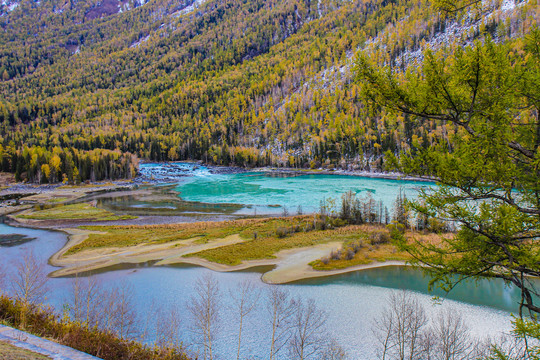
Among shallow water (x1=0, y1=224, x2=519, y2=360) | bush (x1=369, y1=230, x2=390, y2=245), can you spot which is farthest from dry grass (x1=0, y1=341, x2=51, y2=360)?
bush (x1=369, y1=230, x2=390, y2=245)

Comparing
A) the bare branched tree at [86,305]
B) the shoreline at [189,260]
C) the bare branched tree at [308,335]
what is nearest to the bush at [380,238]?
the shoreline at [189,260]

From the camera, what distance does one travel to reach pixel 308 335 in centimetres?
1680

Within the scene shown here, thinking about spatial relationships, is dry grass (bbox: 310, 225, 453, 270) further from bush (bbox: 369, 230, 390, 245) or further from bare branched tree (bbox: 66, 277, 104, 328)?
bare branched tree (bbox: 66, 277, 104, 328)

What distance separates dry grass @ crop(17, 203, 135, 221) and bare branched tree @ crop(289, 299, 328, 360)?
44.3 meters

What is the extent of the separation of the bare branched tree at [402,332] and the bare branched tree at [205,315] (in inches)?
375

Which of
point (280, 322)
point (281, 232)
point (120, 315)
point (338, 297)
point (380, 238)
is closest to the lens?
point (120, 315)

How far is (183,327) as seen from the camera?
1859 cm

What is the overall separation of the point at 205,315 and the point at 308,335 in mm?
6379

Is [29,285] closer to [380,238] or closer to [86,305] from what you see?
[86,305]

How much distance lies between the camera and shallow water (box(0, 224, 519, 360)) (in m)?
17.7

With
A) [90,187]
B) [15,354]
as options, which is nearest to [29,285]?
[15,354]

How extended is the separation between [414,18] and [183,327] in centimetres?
23290

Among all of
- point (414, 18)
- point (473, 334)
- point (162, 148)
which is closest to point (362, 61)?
point (473, 334)

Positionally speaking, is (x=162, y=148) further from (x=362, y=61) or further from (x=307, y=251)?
(x=362, y=61)
